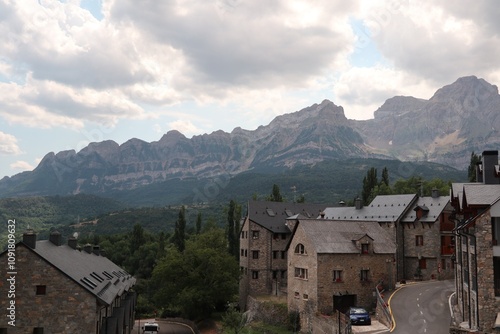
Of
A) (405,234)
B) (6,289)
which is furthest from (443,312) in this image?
(6,289)

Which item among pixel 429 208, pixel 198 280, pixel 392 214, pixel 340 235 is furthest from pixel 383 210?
Result: pixel 198 280

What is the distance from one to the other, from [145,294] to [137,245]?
69.1 ft

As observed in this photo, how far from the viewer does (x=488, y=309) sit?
97.6 ft

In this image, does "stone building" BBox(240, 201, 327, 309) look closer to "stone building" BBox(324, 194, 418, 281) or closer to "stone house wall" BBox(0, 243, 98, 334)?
"stone building" BBox(324, 194, 418, 281)

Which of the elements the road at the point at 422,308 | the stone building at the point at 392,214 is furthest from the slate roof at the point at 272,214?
the road at the point at 422,308

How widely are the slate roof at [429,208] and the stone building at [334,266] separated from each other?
1238 cm

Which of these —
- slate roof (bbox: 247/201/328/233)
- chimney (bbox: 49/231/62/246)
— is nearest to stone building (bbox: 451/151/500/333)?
chimney (bbox: 49/231/62/246)

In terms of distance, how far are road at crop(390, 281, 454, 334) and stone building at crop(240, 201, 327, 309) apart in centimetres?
1757

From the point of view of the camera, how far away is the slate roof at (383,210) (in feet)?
208

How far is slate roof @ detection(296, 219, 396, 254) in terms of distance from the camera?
46269mm

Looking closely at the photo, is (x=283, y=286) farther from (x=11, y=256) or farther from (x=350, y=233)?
(x=11, y=256)

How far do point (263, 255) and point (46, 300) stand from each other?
3742cm

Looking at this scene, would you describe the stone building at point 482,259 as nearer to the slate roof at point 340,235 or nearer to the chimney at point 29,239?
the slate roof at point 340,235

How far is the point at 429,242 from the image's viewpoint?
196 feet
